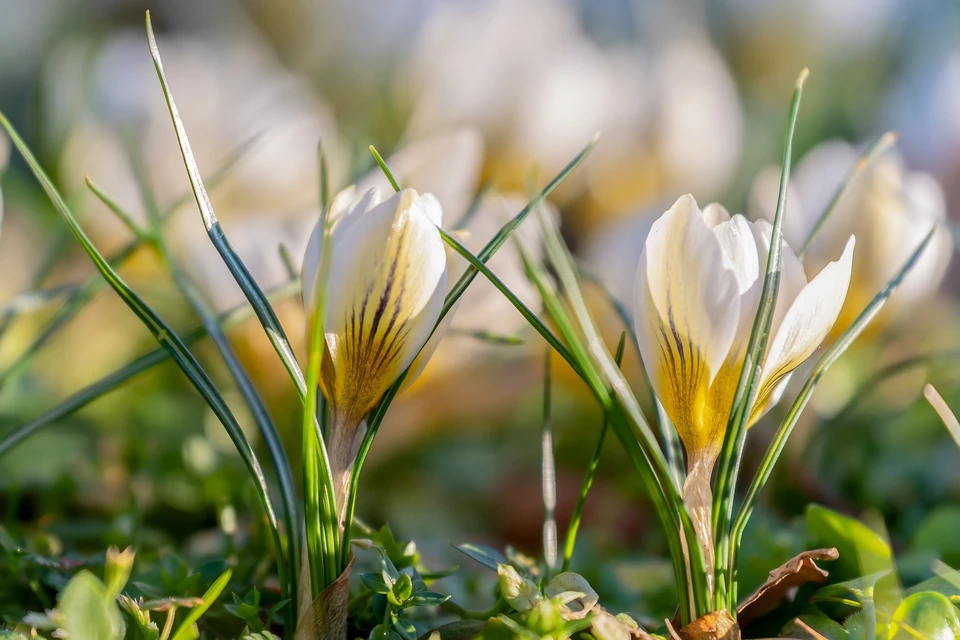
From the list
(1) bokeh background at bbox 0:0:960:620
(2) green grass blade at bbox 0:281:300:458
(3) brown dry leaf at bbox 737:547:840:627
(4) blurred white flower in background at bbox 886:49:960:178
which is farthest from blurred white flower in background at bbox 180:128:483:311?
(4) blurred white flower in background at bbox 886:49:960:178

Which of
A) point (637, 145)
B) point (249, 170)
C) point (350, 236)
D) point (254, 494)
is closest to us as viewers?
point (350, 236)

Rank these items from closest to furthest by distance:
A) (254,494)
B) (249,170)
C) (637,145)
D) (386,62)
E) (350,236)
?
(350,236) → (254,494) → (249,170) → (637,145) → (386,62)

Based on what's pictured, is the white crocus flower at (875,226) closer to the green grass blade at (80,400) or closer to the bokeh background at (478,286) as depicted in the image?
the bokeh background at (478,286)

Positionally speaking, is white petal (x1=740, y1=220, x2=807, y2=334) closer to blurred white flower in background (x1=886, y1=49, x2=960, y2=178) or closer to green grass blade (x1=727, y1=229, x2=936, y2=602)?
green grass blade (x1=727, y1=229, x2=936, y2=602)

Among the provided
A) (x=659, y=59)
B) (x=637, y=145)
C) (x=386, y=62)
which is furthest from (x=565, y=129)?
(x=386, y=62)

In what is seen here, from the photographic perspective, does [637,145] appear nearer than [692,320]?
No

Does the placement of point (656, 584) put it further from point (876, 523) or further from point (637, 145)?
point (637, 145)

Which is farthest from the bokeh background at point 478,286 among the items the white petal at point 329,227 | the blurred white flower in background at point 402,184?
the white petal at point 329,227

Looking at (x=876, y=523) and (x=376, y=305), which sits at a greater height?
(x=376, y=305)

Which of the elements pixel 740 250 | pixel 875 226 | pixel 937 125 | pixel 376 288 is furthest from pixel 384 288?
pixel 937 125
